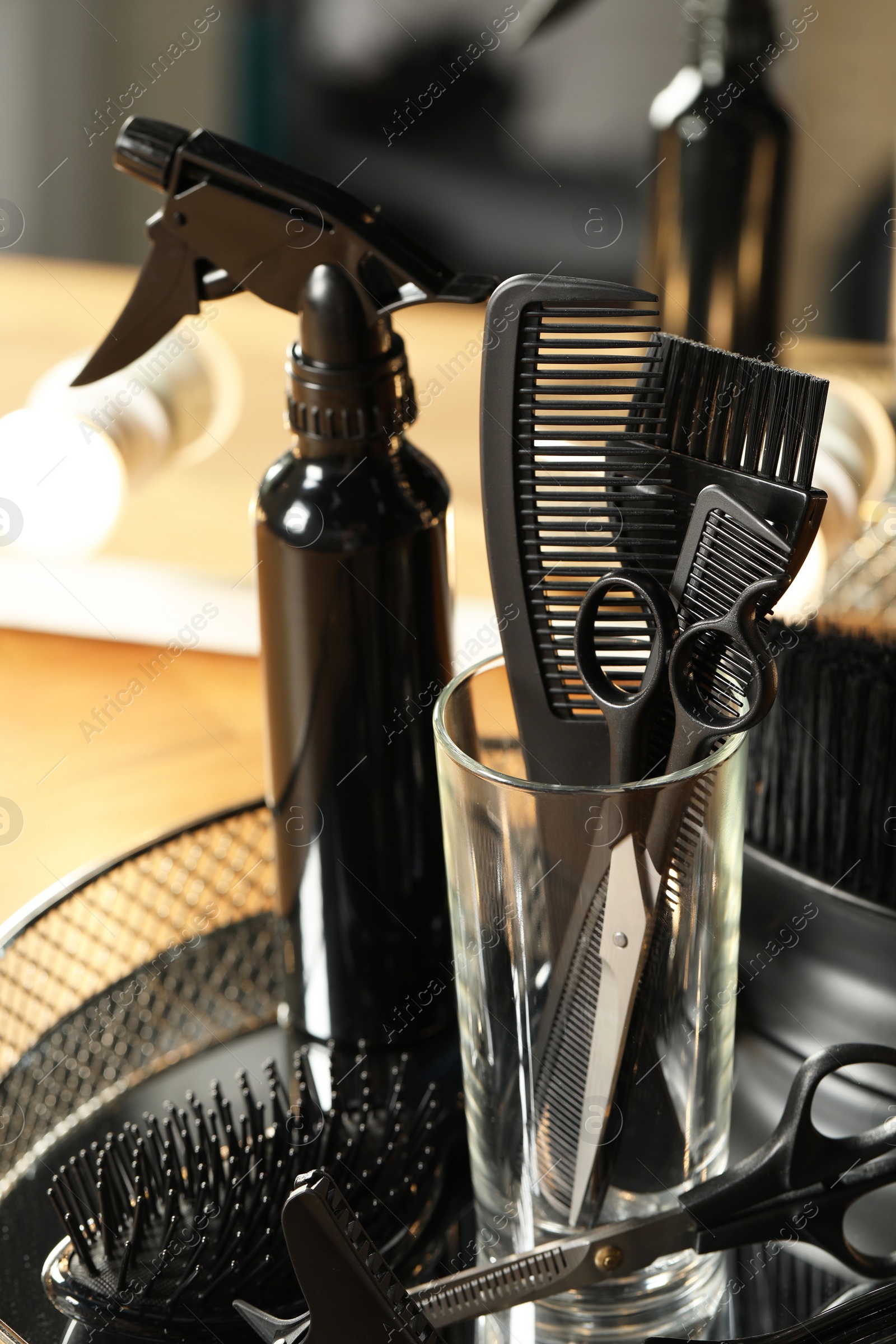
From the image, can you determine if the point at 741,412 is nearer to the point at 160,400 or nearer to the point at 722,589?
the point at 722,589

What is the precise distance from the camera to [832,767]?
1.21 ft

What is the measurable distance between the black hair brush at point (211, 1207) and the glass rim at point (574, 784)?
0.10 meters

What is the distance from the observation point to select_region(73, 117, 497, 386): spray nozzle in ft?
0.99

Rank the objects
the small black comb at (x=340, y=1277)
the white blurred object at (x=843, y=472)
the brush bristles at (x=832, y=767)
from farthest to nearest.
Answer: the white blurred object at (x=843, y=472) → the brush bristles at (x=832, y=767) → the small black comb at (x=340, y=1277)

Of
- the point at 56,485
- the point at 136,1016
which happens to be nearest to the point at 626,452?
the point at 136,1016

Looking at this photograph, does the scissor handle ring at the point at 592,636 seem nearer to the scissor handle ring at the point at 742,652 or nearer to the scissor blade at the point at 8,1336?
the scissor handle ring at the point at 742,652

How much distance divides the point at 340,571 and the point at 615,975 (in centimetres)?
12

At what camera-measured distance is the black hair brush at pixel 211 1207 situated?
284mm

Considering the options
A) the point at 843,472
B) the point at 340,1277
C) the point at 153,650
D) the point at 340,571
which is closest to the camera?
the point at 340,1277

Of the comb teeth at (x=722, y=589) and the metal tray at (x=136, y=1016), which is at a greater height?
the comb teeth at (x=722, y=589)

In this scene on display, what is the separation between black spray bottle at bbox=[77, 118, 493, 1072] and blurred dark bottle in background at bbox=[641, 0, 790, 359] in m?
0.31

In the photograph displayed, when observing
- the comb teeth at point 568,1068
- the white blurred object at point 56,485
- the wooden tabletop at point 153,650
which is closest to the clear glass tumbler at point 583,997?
the comb teeth at point 568,1068

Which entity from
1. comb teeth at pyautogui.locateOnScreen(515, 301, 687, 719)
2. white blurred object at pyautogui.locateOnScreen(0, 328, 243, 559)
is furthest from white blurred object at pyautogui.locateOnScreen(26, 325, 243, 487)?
comb teeth at pyautogui.locateOnScreen(515, 301, 687, 719)

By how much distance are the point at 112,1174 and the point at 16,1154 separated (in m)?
0.05
